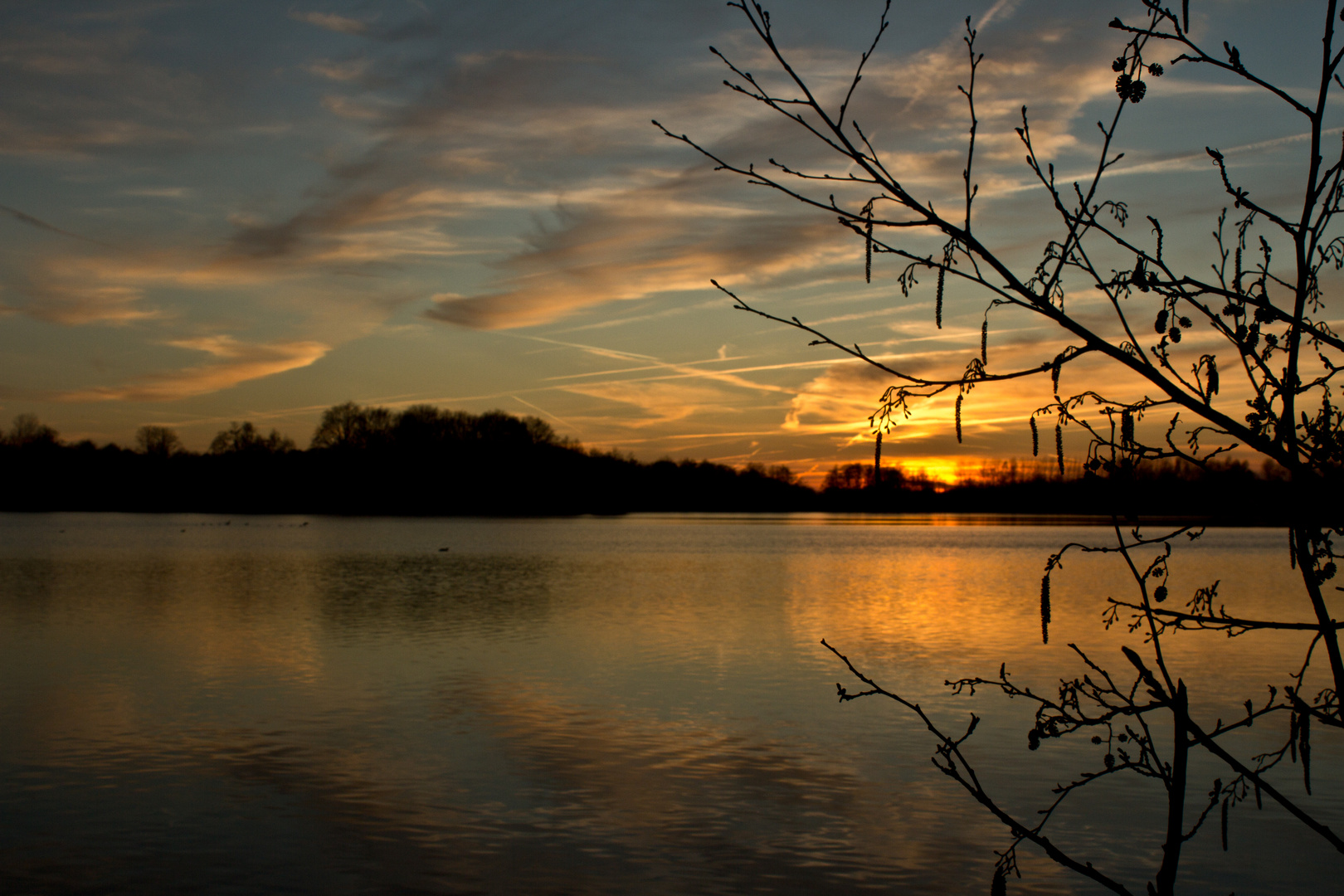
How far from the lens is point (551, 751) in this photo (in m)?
12.1

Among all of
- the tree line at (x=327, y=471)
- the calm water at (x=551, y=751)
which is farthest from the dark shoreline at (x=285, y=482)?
the calm water at (x=551, y=751)

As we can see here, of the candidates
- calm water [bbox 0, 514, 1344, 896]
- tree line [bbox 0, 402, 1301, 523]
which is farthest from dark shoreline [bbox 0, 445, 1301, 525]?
calm water [bbox 0, 514, 1344, 896]

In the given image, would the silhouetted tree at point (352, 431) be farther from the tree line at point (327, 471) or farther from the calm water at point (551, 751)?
the calm water at point (551, 751)

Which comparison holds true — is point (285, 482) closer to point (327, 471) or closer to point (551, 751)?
point (327, 471)

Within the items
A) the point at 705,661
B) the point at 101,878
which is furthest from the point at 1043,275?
the point at 705,661

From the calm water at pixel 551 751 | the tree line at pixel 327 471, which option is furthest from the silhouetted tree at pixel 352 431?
the calm water at pixel 551 751

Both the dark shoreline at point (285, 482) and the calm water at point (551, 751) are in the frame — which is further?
the dark shoreline at point (285, 482)

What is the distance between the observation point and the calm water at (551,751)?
872cm

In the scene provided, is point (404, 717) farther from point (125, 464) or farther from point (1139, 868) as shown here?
Result: point (125, 464)

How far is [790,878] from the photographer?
847 cm

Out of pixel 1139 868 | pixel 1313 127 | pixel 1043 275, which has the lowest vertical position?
pixel 1139 868

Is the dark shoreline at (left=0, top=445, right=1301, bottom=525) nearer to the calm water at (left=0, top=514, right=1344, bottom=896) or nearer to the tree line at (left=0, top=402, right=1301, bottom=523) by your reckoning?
the tree line at (left=0, top=402, right=1301, bottom=523)

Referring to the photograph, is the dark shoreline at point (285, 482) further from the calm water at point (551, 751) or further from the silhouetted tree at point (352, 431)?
the calm water at point (551, 751)

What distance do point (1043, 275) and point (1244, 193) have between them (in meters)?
0.66
